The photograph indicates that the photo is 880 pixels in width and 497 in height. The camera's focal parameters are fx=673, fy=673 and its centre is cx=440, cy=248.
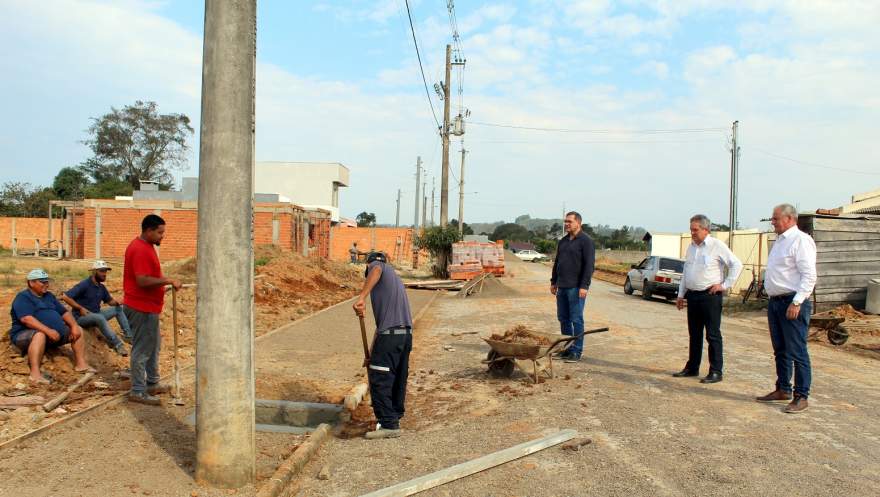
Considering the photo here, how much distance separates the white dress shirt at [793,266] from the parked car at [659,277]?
1392 cm

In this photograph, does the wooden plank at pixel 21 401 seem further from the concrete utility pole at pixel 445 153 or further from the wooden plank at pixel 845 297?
the concrete utility pole at pixel 445 153

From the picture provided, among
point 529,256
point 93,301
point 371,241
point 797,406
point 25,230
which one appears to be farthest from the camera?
point 529,256

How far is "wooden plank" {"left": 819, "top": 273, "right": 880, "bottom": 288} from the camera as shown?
51.5 ft

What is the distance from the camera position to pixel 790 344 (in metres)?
6.32

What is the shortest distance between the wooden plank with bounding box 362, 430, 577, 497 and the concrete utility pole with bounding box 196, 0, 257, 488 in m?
1.04

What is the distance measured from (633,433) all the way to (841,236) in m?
13.1

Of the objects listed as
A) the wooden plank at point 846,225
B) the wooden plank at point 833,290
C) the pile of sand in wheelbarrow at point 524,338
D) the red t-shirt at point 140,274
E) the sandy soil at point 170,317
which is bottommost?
the sandy soil at point 170,317

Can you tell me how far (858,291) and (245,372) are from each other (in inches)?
629

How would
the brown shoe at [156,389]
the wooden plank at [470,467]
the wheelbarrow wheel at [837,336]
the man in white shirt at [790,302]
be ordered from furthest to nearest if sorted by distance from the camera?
the wheelbarrow wheel at [837,336], the brown shoe at [156,389], the man in white shirt at [790,302], the wooden plank at [470,467]

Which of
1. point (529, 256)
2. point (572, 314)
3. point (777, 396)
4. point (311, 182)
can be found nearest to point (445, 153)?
point (572, 314)

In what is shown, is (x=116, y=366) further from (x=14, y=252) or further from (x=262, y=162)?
(x=262, y=162)

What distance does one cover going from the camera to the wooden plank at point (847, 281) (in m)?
15.7

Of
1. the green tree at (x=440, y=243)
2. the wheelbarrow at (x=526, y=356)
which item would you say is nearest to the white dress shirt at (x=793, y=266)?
the wheelbarrow at (x=526, y=356)

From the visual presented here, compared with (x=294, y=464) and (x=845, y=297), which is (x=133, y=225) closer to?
(x=845, y=297)
